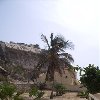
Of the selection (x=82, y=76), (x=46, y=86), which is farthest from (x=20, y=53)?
(x=82, y=76)

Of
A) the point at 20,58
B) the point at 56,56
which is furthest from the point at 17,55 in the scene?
the point at 56,56

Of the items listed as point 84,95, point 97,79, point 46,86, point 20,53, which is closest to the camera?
Result: point 97,79

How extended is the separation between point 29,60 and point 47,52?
1685 centimetres

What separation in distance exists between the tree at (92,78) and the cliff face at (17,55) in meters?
21.1

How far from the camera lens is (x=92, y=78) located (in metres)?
32.4

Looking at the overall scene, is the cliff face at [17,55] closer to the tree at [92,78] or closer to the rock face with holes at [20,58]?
the rock face with holes at [20,58]

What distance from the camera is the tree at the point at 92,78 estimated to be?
31719mm

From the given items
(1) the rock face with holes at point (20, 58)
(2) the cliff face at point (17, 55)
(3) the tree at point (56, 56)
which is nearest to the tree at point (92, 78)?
(3) the tree at point (56, 56)

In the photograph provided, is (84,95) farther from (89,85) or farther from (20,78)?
(20,78)

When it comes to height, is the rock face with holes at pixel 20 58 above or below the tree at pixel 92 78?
above

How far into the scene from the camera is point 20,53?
5478 cm

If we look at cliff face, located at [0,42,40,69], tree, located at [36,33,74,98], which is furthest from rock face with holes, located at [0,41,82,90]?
tree, located at [36,33,74,98]

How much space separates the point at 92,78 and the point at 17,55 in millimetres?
24271

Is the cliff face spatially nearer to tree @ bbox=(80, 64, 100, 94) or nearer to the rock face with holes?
the rock face with holes
